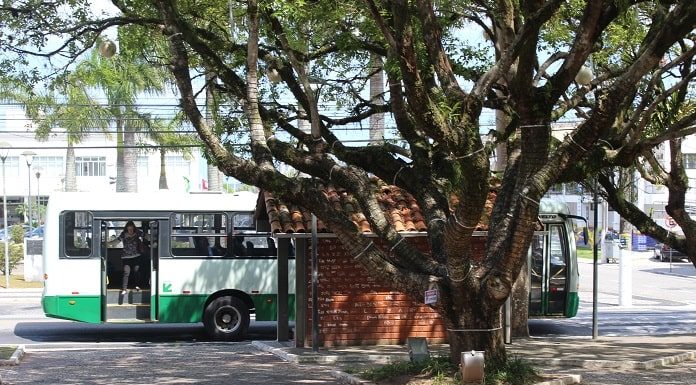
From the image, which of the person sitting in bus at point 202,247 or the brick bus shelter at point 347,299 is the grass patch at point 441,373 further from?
the person sitting in bus at point 202,247

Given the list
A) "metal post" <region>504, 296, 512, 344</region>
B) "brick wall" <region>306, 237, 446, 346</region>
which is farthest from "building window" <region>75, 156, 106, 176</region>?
"metal post" <region>504, 296, 512, 344</region>

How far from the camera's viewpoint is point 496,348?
11.4 m

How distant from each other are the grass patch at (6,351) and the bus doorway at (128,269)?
2782 mm

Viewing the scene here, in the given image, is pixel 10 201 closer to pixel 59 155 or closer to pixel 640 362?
pixel 59 155

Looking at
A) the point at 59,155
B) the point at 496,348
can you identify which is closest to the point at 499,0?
the point at 496,348

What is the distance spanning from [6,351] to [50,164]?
52532 mm

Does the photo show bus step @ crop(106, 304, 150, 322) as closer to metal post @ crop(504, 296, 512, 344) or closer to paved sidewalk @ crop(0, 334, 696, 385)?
paved sidewalk @ crop(0, 334, 696, 385)

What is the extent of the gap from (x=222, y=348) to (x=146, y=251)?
9.97 feet

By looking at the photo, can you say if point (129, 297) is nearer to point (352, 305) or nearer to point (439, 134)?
point (352, 305)

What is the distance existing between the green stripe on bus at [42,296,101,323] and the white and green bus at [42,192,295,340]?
0.02 meters

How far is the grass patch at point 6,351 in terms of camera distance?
48.0ft

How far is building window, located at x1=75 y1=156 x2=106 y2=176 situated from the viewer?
65.8m

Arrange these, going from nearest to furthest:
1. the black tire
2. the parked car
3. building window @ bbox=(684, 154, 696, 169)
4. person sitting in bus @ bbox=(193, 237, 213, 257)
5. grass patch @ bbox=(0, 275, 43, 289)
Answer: the black tire, person sitting in bus @ bbox=(193, 237, 213, 257), grass patch @ bbox=(0, 275, 43, 289), the parked car, building window @ bbox=(684, 154, 696, 169)

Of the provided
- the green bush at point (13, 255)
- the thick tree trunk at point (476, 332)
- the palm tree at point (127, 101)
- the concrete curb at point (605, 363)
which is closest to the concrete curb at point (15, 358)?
the thick tree trunk at point (476, 332)
